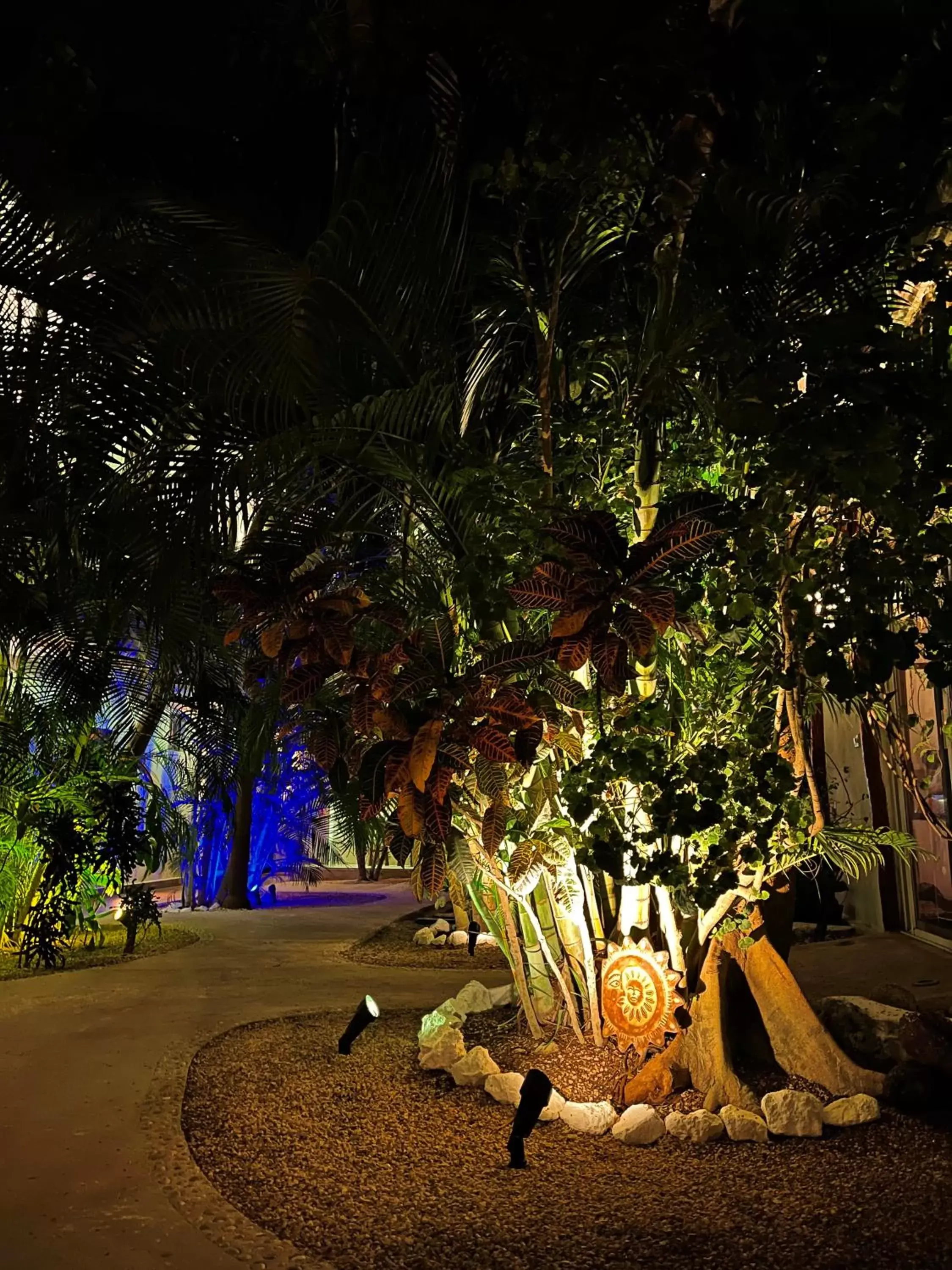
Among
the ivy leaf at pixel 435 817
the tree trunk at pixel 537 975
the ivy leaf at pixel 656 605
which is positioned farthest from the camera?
the tree trunk at pixel 537 975

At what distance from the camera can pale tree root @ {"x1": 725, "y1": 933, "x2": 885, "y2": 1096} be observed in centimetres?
396

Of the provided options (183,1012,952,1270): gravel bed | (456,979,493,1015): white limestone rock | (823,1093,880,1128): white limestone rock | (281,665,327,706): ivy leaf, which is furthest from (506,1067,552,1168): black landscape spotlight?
(456,979,493,1015): white limestone rock

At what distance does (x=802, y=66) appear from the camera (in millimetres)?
3516

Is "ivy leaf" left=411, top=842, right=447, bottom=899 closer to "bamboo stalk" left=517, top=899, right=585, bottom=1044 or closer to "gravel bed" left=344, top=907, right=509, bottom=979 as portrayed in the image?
"bamboo stalk" left=517, top=899, right=585, bottom=1044

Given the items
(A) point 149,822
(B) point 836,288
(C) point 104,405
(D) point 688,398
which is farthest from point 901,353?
(A) point 149,822

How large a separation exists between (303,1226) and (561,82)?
3.75 m

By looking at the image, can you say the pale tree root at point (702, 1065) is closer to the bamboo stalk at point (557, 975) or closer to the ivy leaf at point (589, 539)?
the bamboo stalk at point (557, 975)

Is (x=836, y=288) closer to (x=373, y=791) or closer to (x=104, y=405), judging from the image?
(x=373, y=791)

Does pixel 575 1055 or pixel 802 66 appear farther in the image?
pixel 575 1055

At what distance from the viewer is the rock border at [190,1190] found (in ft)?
9.32

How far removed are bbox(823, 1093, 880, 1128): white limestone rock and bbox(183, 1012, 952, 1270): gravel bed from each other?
39 mm

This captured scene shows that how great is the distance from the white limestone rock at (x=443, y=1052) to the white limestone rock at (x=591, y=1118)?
709mm

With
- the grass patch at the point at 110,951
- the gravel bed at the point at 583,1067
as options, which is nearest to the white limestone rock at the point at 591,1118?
the gravel bed at the point at 583,1067

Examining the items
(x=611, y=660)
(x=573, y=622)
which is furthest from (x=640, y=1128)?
(x=573, y=622)
